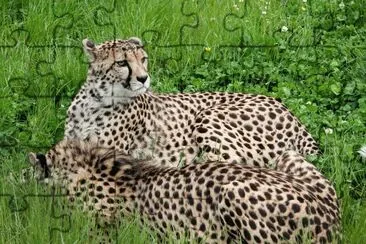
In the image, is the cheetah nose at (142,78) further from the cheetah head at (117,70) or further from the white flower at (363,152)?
the white flower at (363,152)

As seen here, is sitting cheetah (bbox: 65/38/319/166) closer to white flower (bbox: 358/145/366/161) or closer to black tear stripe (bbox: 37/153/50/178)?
white flower (bbox: 358/145/366/161)

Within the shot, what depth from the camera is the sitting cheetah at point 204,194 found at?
5422mm

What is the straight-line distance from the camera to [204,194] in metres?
5.63

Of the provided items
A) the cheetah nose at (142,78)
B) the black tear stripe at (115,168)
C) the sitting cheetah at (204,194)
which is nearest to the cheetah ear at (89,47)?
the cheetah nose at (142,78)

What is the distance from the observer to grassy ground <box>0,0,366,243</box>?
7.19 metres

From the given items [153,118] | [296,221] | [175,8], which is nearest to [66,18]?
[175,8]

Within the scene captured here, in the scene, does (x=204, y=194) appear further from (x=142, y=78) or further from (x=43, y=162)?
(x=142, y=78)

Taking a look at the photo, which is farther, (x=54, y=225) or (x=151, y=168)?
(x=151, y=168)

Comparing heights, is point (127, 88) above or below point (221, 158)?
above

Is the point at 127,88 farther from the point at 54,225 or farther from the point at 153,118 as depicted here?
the point at 54,225

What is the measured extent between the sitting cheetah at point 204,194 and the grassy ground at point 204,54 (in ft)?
2.88

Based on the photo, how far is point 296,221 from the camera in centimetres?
539

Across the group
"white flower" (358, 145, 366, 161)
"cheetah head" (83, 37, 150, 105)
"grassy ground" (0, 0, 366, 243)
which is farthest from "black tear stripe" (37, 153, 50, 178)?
"white flower" (358, 145, 366, 161)

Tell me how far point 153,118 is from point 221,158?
0.65 meters
